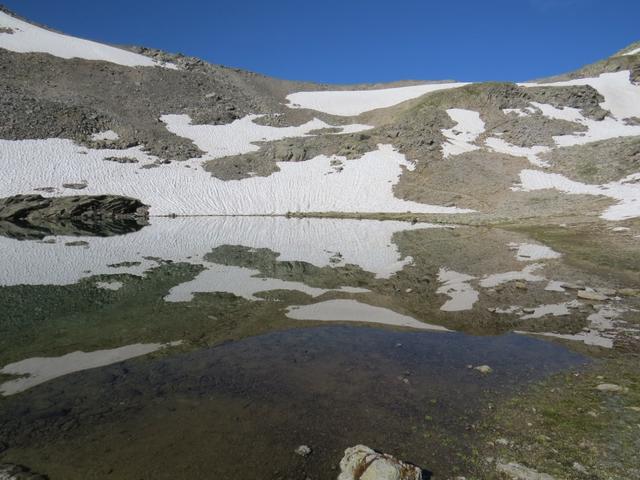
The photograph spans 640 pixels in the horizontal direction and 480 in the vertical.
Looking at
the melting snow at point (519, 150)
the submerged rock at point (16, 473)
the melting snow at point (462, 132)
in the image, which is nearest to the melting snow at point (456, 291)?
the submerged rock at point (16, 473)

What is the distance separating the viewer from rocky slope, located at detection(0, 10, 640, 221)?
4734 centimetres

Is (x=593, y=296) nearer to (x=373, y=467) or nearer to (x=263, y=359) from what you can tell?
(x=263, y=359)

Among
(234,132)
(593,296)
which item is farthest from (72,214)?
(593,296)

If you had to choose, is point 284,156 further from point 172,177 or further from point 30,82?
point 30,82

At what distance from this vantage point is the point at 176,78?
82.2 meters

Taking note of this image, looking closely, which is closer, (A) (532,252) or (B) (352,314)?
(B) (352,314)

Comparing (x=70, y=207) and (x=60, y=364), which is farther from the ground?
(x=70, y=207)

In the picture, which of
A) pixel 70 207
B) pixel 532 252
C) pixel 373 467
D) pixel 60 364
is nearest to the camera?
pixel 373 467

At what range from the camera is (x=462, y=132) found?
203 ft

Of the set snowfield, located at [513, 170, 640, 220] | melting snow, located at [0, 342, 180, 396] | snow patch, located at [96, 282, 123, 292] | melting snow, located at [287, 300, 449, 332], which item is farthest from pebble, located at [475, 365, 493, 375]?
snowfield, located at [513, 170, 640, 220]

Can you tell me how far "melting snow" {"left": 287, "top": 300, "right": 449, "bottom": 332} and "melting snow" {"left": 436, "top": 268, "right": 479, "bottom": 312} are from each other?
1812 millimetres

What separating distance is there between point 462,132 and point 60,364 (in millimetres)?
62668

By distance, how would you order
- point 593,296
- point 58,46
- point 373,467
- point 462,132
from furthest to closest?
point 58,46, point 462,132, point 593,296, point 373,467

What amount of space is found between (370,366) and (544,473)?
12.8 ft
